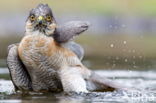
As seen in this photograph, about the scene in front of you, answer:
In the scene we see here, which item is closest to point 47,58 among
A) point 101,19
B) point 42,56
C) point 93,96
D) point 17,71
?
point 42,56

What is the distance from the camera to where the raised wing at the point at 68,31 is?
39.8ft

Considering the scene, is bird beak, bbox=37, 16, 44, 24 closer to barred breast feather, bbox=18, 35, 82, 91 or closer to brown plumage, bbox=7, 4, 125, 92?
brown plumage, bbox=7, 4, 125, 92

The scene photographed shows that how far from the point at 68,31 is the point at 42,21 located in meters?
0.53

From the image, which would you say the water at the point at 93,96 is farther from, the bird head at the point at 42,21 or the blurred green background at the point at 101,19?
the blurred green background at the point at 101,19

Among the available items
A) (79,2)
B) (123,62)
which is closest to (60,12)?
(79,2)

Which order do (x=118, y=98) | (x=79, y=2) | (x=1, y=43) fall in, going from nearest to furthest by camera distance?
1. (x=118, y=98)
2. (x=1, y=43)
3. (x=79, y=2)

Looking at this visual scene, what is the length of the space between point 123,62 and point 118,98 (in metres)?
5.68

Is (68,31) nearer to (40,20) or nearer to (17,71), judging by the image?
(40,20)

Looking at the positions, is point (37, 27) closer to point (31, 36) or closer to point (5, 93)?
Answer: point (31, 36)

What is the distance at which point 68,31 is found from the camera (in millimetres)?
12141

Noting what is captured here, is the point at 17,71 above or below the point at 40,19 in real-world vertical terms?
below

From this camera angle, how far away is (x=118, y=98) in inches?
453

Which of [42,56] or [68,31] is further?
[68,31]

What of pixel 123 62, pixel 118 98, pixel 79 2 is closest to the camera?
pixel 118 98
